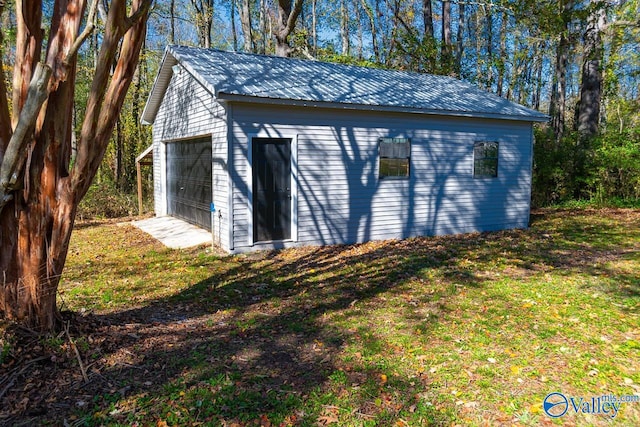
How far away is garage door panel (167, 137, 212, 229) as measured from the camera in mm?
10578

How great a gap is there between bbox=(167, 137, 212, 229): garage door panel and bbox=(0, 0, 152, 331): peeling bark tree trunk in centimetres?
654

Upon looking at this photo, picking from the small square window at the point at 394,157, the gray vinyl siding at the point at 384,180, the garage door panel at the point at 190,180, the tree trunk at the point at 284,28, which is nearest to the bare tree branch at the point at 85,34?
the gray vinyl siding at the point at 384,180

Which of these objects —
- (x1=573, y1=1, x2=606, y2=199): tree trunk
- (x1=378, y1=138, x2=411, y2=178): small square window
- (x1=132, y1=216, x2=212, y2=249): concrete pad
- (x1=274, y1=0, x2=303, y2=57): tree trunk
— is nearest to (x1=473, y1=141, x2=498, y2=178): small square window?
(x1=378, y1=138, x2=411, y2=178): small square window

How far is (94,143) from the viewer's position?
383 centimetres

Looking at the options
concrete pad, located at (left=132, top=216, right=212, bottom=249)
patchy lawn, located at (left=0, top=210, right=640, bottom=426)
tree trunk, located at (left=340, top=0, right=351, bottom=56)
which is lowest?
patchy lawn, located at (left=0, top=210, right=640, bottom=426)

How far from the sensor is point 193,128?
34.9 ft

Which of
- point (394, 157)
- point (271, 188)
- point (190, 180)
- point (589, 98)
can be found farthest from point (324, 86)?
point (589, 98)

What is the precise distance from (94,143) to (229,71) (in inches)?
239

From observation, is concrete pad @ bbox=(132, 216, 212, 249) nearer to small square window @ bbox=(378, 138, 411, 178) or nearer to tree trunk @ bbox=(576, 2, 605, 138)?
small square window @ bbox=(378, 138, 411, 178)

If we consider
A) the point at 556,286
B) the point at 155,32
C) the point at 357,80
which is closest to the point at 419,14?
the point at 155,32

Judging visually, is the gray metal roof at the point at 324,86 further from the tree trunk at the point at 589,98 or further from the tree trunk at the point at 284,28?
the tree trunk at the point at 284,28

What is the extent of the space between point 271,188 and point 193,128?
115 inches

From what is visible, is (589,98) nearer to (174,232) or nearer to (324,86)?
(324,86)

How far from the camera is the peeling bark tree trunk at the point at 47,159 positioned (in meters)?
3.59
